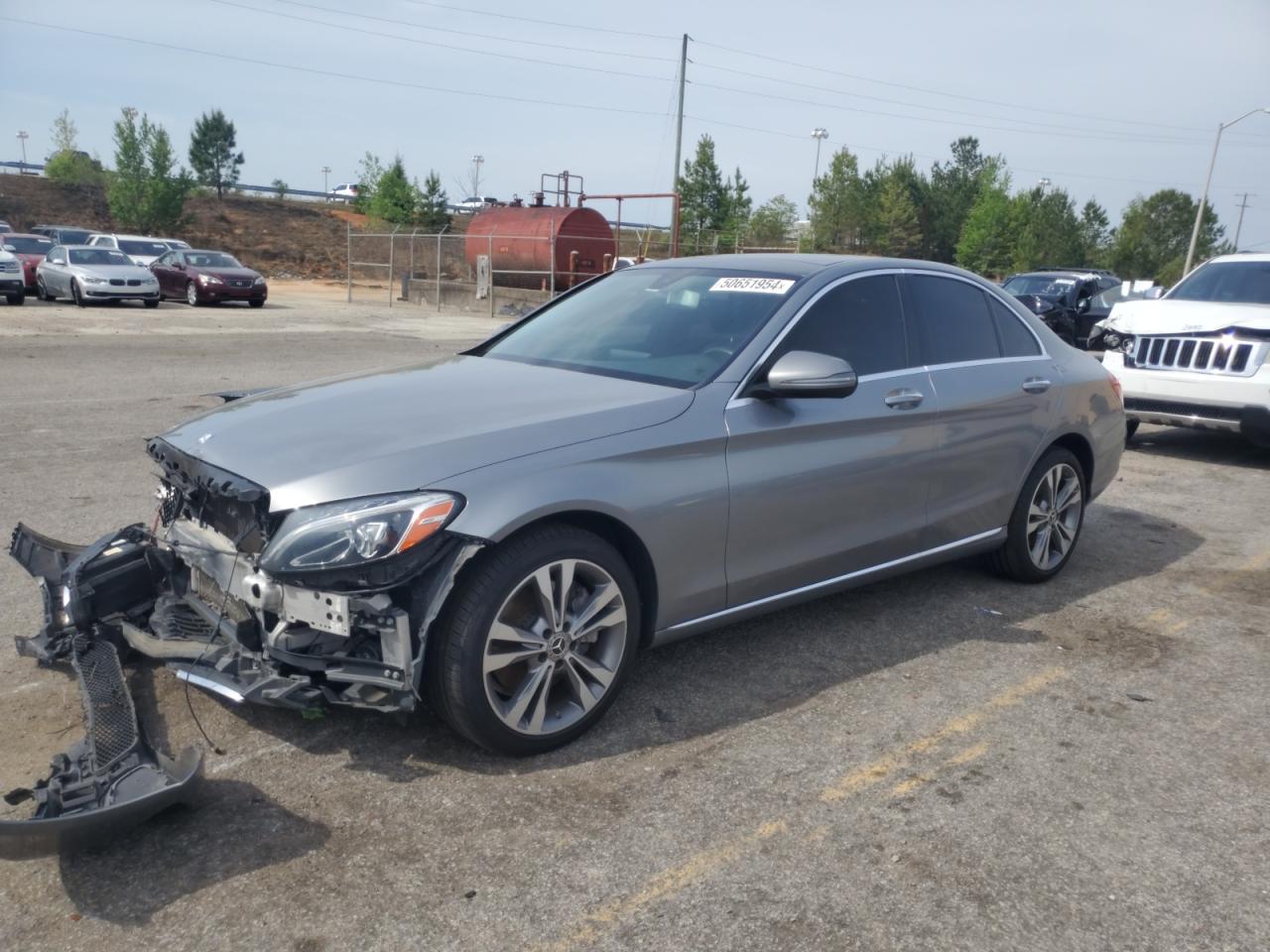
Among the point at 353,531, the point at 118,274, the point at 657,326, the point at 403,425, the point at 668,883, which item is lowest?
the point at 668,883

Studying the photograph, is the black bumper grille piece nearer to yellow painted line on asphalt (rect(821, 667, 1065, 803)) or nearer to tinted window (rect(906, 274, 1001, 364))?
yellow painted line on asphalt (rect(821, 667, 1065, 803))

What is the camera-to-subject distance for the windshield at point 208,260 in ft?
88.8

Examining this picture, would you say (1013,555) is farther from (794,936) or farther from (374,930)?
(374,930)

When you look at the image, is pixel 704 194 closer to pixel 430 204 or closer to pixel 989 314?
pixel 430 204

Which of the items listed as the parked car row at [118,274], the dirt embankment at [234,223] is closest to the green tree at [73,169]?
the dirt embankment at [234,223]

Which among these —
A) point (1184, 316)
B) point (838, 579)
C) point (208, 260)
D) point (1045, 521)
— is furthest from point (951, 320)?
point (208, 260)

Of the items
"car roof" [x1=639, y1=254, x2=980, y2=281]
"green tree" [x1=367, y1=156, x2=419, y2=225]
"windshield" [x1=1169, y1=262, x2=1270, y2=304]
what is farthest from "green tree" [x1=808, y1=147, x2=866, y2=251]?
"car roof" [x1=639, y1=254, x2=980, y2=281]

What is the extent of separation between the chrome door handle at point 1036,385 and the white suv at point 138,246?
29812 mm

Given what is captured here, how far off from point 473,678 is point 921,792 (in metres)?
1.47

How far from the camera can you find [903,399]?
4520 mm

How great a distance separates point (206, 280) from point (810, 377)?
83.2 feet

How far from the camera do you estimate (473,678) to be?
318 centimetres

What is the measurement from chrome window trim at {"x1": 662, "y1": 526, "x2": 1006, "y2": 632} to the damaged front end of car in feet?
3.47

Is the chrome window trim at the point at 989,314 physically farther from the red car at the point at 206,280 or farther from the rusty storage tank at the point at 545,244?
the red car at the point at 206,280
